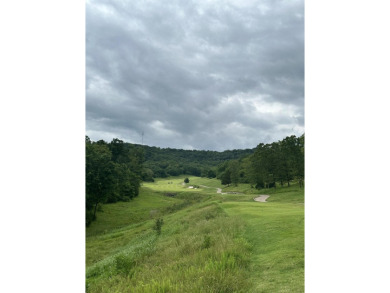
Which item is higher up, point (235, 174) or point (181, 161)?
point (181, 161)

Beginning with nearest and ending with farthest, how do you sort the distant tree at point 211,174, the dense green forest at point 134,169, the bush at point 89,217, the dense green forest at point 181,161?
the bush at point 89,217, the dense green forest at point 134,169, the distant tree at point 211,174, the dense green forest at point 181,161

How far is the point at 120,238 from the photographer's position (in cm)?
1964

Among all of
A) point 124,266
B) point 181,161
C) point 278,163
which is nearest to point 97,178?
point 124,266

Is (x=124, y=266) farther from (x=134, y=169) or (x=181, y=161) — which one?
(x=181, y=161)

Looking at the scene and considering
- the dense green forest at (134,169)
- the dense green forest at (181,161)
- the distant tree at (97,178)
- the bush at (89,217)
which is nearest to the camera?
the distant tree at (97,178)

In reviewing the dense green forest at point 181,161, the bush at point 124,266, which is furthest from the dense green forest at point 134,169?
the bush at point 124,266

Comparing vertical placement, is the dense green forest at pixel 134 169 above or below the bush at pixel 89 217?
above

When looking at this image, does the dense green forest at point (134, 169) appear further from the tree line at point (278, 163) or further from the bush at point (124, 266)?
the bush at point (124, 266)

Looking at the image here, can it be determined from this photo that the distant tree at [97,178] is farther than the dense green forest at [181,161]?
No
